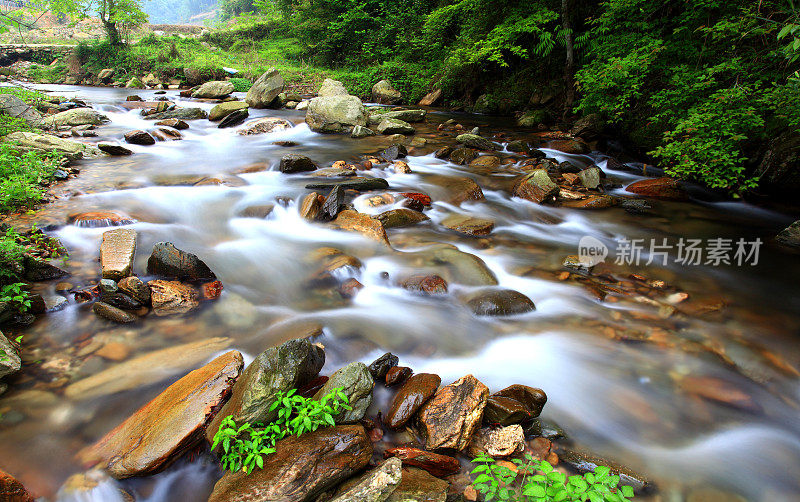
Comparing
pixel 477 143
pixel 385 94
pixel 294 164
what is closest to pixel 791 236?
pixel 477 143

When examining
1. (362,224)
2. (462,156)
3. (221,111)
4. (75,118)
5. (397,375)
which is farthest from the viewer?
(221,111)

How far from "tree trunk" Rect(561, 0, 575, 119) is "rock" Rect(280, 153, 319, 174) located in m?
9.03

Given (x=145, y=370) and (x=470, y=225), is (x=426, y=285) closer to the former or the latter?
(x=470, y=225)

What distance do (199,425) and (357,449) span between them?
3.65 feet

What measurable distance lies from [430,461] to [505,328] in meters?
1.99

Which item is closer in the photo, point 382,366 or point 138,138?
point 382,366

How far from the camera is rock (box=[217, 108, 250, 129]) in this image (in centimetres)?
1236

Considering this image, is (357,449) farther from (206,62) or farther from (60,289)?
(206,62)

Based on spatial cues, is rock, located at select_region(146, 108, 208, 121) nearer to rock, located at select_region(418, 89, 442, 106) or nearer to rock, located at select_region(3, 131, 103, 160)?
rock, located at select_region(3, 131, 103, 160)

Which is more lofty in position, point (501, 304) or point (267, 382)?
point (267, 382)

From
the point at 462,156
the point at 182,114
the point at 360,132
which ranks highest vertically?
the point at 182,114

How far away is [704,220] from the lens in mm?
6699

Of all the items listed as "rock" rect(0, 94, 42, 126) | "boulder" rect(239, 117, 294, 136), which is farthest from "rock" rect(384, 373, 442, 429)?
"rock" rect(0, 94, 42, 126)

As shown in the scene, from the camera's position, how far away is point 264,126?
39.8 feet
